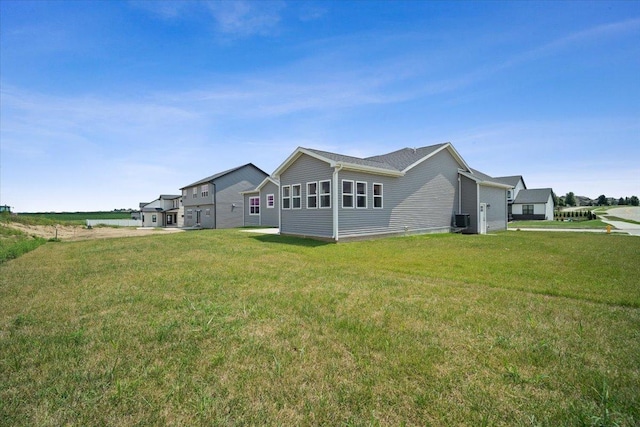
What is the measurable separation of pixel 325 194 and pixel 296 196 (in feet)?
8.14

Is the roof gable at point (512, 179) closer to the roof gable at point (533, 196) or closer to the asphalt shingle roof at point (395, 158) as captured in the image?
the roof gable at point (533, 196)

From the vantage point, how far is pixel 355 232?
14758 mm

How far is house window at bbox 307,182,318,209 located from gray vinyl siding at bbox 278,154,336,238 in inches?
8.6

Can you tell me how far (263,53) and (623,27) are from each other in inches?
531

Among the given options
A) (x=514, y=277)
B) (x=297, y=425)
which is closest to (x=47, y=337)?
(x=297, y=425)

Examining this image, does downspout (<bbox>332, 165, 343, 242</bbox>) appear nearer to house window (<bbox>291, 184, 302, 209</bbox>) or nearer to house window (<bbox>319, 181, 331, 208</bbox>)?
house window (<bbox>319, 181, 331, 208</bbox>)

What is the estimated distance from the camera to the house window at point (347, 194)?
14.4m

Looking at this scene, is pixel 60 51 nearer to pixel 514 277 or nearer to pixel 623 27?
pixel 514 277

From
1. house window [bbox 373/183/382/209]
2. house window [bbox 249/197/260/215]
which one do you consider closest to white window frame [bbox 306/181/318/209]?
house window [bbox 373/183/382/209]

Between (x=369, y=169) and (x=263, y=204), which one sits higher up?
(x=369, y=169)

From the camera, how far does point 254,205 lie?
3081cm

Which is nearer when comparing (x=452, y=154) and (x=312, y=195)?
(x=312, y=195)

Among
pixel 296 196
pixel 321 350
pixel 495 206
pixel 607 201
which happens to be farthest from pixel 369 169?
pixel 607 201

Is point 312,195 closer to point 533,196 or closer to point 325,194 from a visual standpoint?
point 325,194
